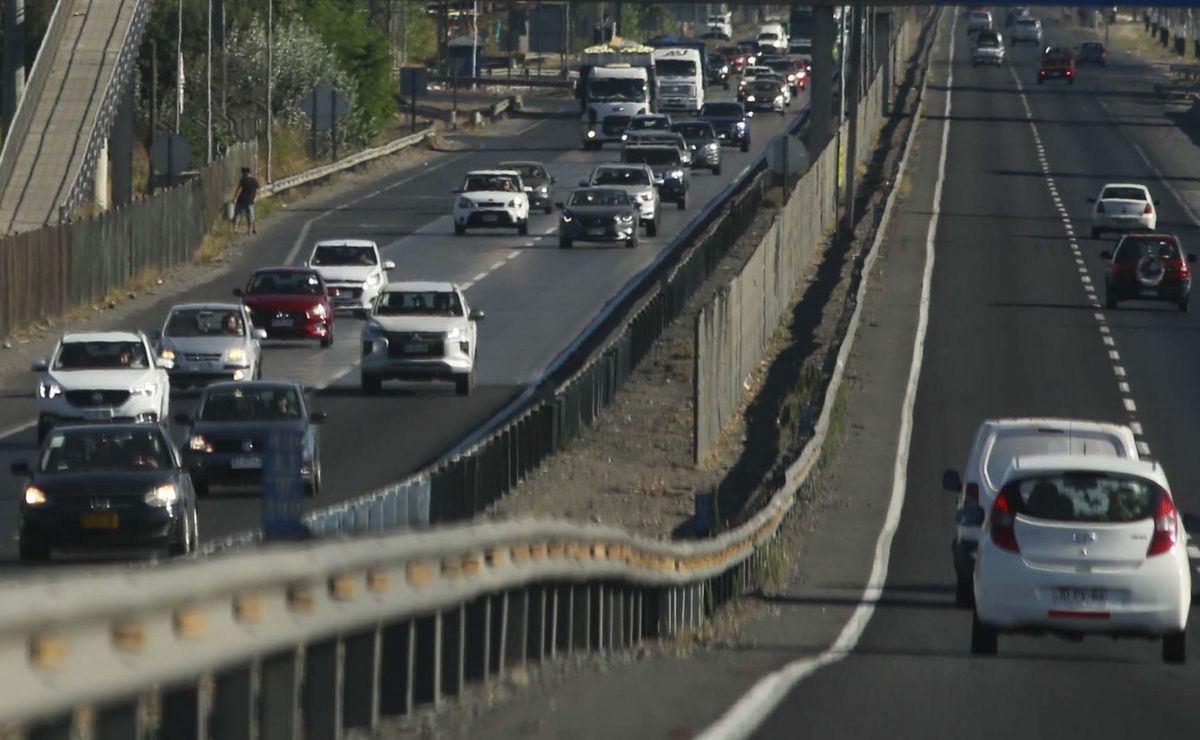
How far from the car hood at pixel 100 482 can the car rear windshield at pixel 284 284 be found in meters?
19.8

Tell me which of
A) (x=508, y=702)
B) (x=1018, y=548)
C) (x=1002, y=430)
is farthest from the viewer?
(x=1002, y=430)

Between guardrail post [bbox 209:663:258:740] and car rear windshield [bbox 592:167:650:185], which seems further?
car rear windshield [bbox 592:167:650:185]

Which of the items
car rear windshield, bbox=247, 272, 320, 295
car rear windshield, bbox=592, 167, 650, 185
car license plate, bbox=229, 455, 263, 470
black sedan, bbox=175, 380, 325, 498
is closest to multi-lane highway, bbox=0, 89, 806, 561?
black sedan, bbox=175, 380, 325, 498

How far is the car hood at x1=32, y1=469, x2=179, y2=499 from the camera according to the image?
2327 cm

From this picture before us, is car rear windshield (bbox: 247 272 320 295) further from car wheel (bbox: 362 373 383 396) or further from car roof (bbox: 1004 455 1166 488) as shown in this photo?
car roof (bbox: 1004 455 1166 488)

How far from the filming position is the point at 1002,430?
22.4 metres

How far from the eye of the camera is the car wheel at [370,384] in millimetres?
37938

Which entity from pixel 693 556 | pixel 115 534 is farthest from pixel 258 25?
pixel 693 556

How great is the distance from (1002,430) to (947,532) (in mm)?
5571

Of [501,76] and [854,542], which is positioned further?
[501,76]

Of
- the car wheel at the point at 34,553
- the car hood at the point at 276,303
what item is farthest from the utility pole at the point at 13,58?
the car wheel at the point at 34,553

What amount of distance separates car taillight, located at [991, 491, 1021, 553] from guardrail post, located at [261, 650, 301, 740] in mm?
9550

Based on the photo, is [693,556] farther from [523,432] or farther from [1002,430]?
[523,432]

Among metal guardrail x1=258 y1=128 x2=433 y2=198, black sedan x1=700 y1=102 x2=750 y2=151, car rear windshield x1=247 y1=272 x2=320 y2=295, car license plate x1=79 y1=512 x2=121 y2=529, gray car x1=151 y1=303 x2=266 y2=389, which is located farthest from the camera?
black sedan x1=700 y1=102 x2=750 y2=151
